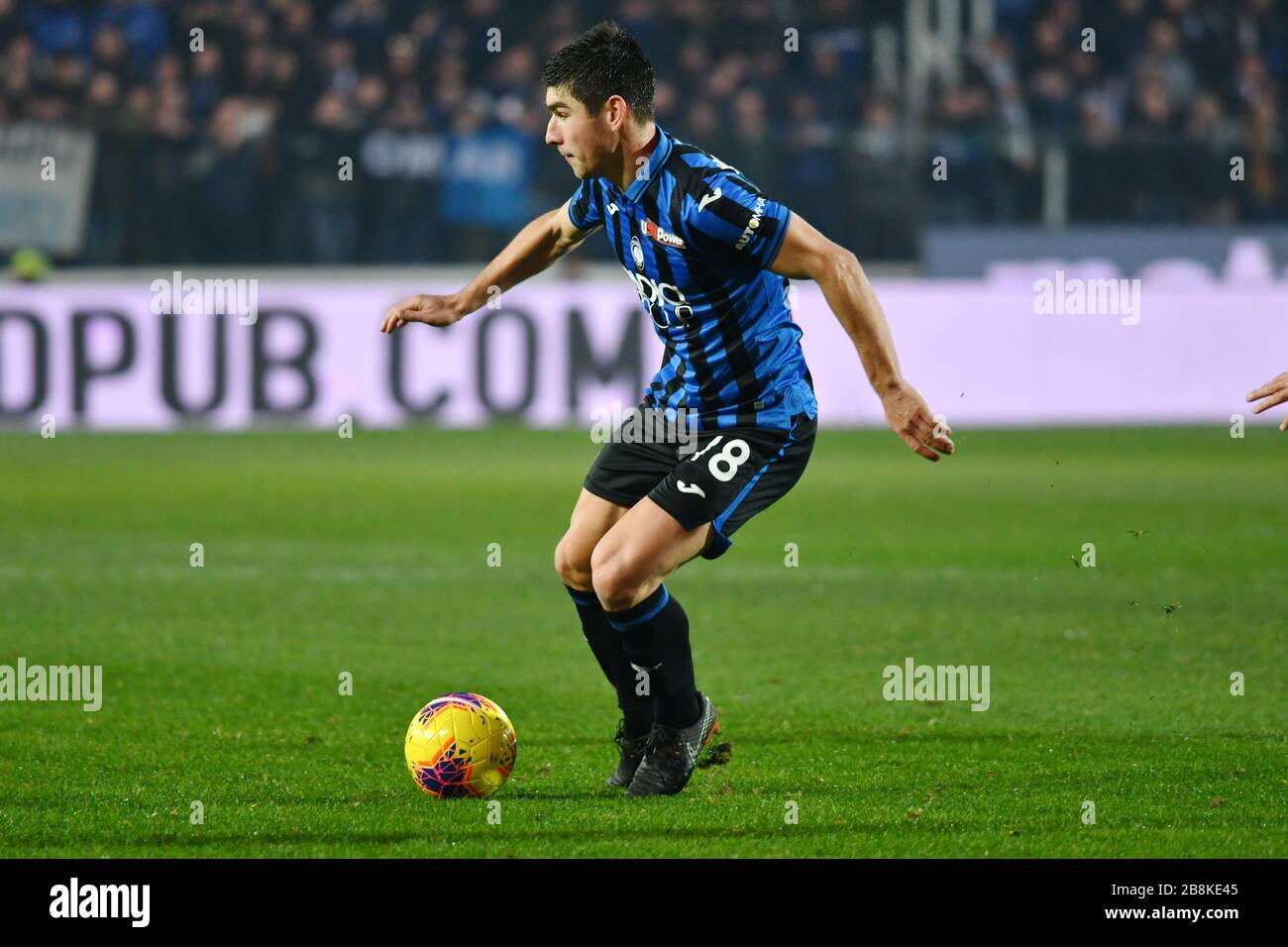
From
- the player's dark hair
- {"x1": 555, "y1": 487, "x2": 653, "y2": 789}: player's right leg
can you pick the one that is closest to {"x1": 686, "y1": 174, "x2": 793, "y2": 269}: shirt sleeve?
the player's dark hair

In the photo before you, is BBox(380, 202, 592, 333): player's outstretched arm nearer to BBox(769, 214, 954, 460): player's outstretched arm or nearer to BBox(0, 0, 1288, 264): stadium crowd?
BBox(769, 214, 954, 460): player's outstretched arm

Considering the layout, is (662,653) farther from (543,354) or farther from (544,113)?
(544,113)

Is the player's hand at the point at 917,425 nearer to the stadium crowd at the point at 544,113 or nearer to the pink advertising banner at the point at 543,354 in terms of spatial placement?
the pink advertising banner at the point at 543,354

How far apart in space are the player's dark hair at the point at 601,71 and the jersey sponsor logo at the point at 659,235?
297 millimetres

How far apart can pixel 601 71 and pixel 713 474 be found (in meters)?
1.17

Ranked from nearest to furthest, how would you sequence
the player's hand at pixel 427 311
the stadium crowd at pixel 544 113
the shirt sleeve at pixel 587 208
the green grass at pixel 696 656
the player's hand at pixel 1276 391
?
the player's hand at pixel 1276 391 → the green grass at pixel 696 656 → the shirt sleeve at pixel 587 208 → the player's hand at pixel 427 311 → the stadium crowd at pixel 544 113

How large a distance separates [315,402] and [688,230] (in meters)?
13.0

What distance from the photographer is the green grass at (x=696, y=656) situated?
17.0ft

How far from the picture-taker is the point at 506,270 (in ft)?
19.6

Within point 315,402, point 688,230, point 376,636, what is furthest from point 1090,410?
point 688,230

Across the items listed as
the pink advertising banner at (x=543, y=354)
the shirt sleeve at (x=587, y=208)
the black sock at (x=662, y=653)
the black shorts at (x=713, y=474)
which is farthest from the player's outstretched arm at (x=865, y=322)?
the pink advertising banner at (x=543, y=354)

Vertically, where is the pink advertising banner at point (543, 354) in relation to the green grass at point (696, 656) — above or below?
above

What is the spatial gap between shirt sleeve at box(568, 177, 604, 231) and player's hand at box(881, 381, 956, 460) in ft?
4.30

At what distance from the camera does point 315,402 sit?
58.3 ft
